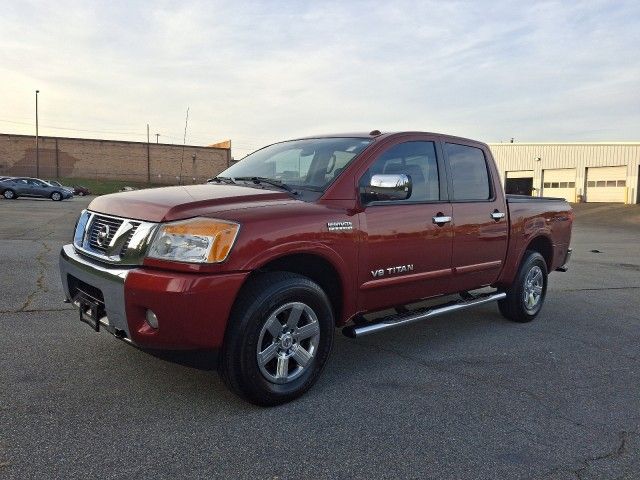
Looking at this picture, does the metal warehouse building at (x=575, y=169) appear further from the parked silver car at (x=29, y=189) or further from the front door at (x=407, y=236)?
the front door at (x=407, y=236)

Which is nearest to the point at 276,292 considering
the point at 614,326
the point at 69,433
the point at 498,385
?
the point at 69,433

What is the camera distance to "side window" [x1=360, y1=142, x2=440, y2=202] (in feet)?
14.0

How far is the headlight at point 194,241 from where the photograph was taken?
307 cm

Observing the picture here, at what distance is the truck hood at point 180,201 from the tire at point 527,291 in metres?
3.12

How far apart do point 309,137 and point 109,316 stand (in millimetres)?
2459

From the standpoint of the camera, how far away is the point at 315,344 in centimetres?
358

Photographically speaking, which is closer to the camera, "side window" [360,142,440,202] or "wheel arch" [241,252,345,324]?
"wheel arch" [241,252,345,324]

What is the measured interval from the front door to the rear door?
16 cm

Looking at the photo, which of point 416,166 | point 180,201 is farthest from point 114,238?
point 416,166

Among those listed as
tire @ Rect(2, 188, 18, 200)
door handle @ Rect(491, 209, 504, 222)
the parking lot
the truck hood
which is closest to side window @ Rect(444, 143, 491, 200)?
door handle @ Rect(491, 209, 504, 222)

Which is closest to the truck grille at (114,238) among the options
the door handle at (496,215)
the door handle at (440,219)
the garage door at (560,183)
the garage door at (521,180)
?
the door handle at (440,219)

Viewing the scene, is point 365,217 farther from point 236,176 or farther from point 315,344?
point 236,176

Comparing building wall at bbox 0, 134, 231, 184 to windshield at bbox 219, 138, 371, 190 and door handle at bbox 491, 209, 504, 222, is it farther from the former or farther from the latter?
door handle at bbox 491, 209, 504, 222

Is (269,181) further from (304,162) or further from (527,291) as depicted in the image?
(527,291)
